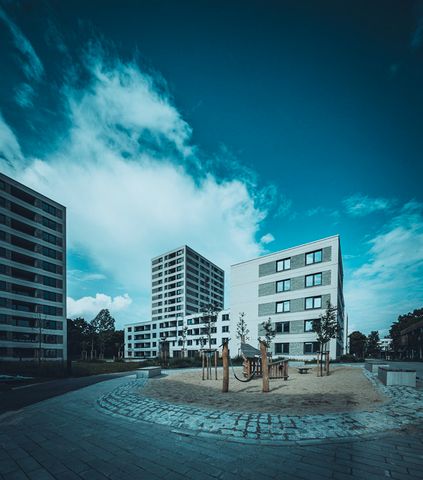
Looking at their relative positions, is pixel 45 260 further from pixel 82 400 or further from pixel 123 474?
pixel 123 474

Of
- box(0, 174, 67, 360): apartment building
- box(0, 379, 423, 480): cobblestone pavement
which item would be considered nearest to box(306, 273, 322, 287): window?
box(0, 379, 423, 480): cobblestone pavement

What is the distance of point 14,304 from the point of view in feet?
143

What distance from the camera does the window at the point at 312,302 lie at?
1291 inches

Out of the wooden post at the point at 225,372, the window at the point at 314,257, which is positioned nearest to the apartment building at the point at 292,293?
the window at the point at 314,257

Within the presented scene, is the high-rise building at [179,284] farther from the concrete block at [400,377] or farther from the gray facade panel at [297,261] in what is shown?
the concrete block at [400,377]

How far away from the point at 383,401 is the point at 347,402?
123cm

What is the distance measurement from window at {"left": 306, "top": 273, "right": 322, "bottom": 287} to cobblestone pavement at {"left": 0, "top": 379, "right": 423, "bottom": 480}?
2929 centimetres

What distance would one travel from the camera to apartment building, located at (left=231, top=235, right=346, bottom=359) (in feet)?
107

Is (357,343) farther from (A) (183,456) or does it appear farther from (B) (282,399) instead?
(A) (183,456)

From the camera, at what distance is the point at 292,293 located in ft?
117

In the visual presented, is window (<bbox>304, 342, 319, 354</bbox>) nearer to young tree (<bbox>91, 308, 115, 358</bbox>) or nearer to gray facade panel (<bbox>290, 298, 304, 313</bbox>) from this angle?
gray facade panel (<bbox>290, 298, 304, 313</bbox>)

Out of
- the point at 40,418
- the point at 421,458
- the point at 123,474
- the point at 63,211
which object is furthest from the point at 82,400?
the point at 63,211

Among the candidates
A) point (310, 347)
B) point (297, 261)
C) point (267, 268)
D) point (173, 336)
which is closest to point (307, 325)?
point (310, 347)

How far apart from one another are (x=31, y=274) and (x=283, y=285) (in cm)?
4596
